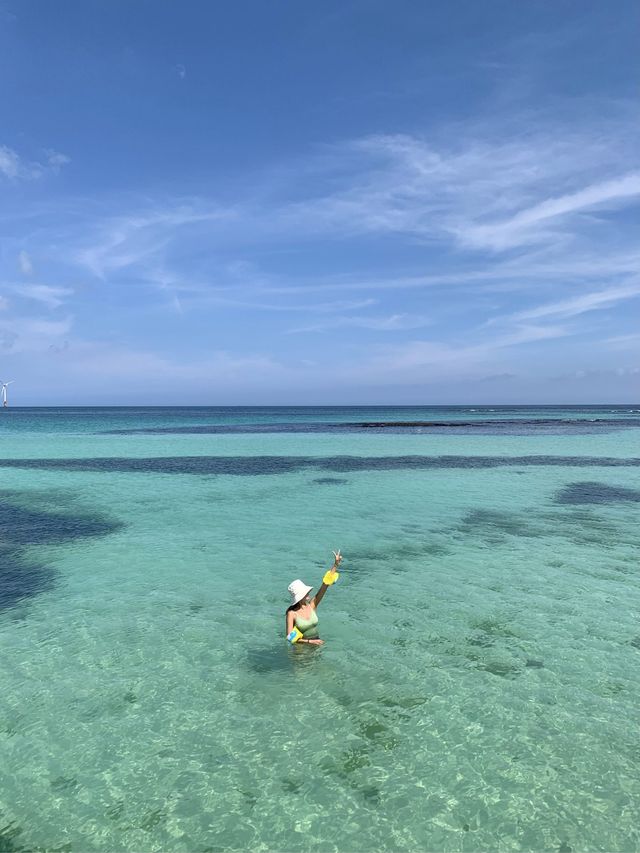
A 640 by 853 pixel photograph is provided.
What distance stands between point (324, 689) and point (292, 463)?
3390 centimetres

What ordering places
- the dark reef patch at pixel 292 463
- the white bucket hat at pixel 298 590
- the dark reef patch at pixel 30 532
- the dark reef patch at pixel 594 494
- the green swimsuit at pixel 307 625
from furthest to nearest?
the dark reef patch at pixel 292 463
the dark reef patch at pixel 594 494
the dark reef patch at pixel 30 532
the green swimsuit at pixel 307 625
the white bucket hat at pixel 298 590

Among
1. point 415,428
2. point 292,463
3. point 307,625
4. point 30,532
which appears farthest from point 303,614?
point 415,428

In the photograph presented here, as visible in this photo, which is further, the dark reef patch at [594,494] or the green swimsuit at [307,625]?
the dark reef patch at [594,494]

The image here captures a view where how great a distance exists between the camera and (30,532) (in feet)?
64.4

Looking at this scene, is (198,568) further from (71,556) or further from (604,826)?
(604,826)

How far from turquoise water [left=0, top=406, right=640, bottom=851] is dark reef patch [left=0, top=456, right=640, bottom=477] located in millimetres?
17545

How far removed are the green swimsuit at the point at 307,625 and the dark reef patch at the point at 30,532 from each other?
7.20 m

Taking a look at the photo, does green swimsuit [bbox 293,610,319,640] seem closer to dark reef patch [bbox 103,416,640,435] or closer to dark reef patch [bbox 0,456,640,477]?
dark reef patch [bbox 0,456,640,477]

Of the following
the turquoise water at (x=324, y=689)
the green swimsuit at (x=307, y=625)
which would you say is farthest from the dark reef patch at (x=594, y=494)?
the green swimsuit at (x=307, y=625)

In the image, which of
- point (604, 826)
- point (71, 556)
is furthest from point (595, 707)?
point (71, 556)

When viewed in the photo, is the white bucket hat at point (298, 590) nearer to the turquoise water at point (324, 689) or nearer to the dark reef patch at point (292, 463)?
the turquoise water at point (324, 689)

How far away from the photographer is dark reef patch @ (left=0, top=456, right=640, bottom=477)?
1516 inches

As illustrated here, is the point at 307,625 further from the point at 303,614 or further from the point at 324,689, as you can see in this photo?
the point at 324,689

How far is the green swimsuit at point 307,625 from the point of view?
396 inches
